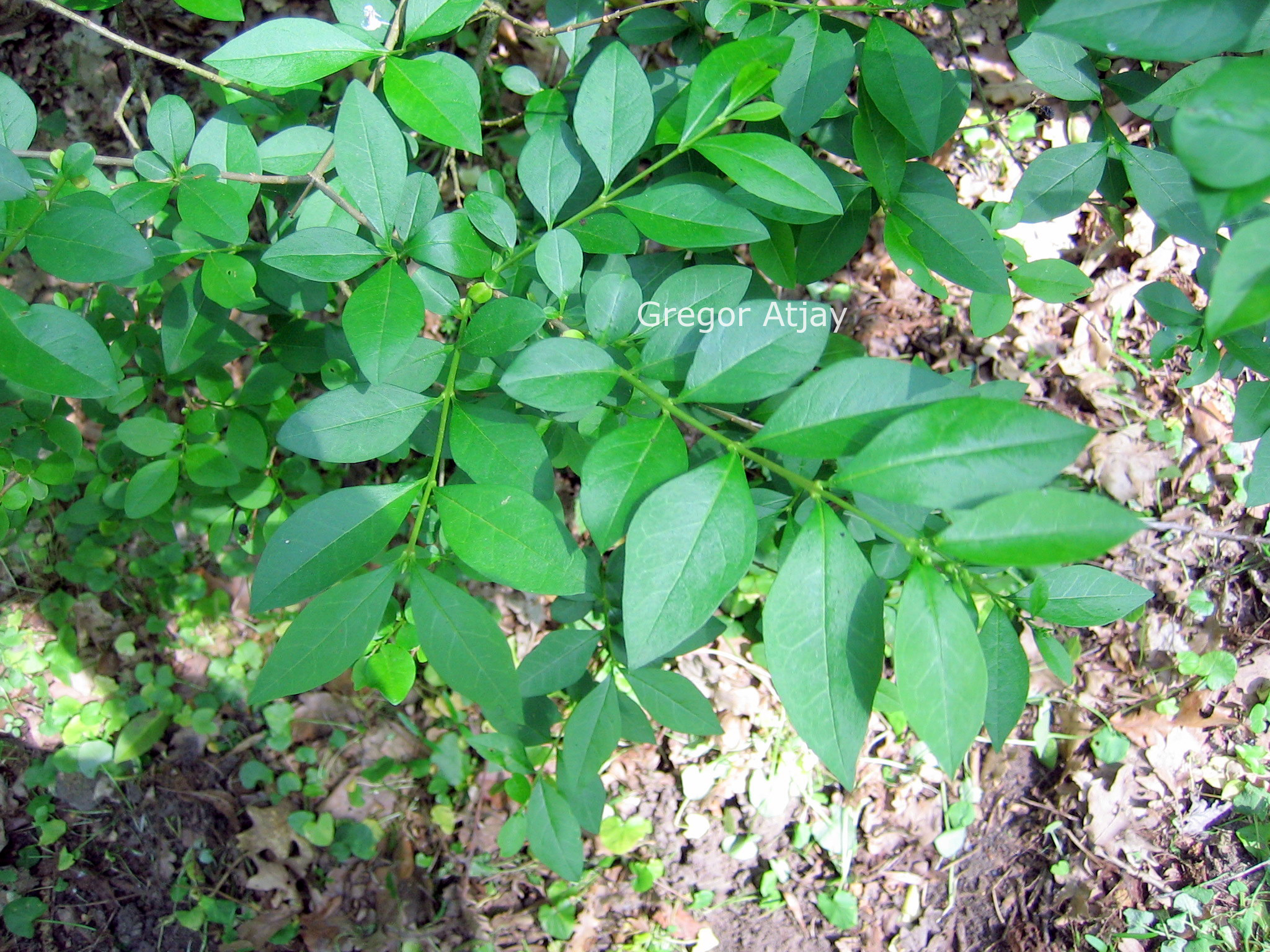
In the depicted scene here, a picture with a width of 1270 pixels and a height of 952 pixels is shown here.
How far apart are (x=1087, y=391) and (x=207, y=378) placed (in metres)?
2.54

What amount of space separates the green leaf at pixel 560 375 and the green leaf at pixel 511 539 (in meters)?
0.13

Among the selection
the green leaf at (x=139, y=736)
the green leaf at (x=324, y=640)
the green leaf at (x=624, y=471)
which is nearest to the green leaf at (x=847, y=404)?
the green leaf at (x=624, y=471)

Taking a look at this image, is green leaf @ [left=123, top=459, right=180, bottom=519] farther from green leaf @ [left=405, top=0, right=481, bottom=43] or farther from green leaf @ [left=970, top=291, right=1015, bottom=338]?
green leaf @ [left=970, top=291, right=1015, bottom=338]

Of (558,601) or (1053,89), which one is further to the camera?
(558,601)

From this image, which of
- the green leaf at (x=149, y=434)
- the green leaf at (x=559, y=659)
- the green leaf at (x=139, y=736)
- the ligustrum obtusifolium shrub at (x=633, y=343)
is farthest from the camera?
the green leaf at (x=139, y=736)

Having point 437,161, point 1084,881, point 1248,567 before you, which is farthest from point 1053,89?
point 1084,881

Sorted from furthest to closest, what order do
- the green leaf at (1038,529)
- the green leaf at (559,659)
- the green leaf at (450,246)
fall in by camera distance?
the green leaf at (559,659) → the green leaf at (450,246) → the green leaf at (1038,529)

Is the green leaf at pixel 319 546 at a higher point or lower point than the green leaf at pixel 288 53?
lower

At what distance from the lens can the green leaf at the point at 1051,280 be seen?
4.69 feet

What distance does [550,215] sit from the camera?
4.11 feet

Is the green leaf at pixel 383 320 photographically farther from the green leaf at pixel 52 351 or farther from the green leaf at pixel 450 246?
the green leaf at pixel 52 351

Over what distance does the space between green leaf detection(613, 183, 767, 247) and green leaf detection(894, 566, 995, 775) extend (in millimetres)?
564

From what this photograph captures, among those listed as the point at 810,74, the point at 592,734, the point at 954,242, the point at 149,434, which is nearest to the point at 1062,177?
the point at 954,242

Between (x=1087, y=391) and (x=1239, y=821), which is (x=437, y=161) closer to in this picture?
(x=1087, y=391)
